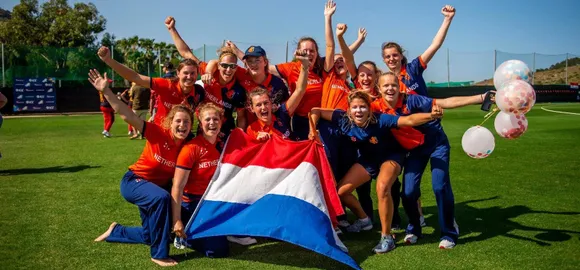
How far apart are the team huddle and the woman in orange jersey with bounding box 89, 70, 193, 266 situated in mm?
10

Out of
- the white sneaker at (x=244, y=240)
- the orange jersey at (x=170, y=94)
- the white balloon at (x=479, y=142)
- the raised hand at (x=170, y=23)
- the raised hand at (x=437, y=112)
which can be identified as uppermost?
the raised hand at (x=170, y=23)

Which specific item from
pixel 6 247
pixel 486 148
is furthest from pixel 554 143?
pixel 6 247

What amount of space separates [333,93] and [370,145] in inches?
33.0

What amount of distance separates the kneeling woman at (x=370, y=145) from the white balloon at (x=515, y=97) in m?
0.72

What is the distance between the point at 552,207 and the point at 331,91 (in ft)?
11.4

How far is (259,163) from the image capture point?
4.97 meters

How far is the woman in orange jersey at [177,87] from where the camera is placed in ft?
17.9

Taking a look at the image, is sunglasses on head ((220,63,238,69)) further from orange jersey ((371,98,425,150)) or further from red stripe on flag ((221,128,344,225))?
orange jersey ((371,98,425,150))

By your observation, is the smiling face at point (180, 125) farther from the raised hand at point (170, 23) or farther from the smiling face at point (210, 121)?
the raised hand at point (170, 23)

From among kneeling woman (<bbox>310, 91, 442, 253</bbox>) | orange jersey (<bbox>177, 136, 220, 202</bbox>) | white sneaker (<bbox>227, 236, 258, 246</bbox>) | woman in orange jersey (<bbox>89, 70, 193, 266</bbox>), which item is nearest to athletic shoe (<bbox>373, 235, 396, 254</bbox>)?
kneeling woman (<bbox>310, 91, 442, 253</bbox>)

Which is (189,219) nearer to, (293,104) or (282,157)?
(282,157)

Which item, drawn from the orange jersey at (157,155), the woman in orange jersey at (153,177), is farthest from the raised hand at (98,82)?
the orange jersey at (157,155)

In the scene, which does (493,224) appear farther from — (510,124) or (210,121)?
(210,121)

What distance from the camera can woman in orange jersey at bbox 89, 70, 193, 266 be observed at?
4590mm
